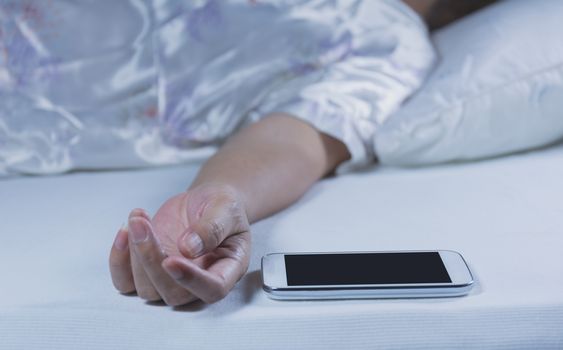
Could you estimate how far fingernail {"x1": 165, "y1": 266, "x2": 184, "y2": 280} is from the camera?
53cm

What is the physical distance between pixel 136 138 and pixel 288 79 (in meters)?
0.22

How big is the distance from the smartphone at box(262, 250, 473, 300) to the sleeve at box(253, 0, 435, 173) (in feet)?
0.96

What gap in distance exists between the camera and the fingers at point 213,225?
570mm

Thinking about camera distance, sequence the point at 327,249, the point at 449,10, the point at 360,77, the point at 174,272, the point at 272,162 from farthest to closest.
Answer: the point at 449,10
the point at 360,77
the point at 272,162
the point at 327,249
the point at 174,272

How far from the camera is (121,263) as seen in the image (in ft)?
1.90

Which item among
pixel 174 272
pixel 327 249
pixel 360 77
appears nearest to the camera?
pixel 174 272

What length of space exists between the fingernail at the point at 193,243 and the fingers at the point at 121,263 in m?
0.05

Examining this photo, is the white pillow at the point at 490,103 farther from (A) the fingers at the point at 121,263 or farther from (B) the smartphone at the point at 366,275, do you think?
(A) the fingers at the point at 121,263

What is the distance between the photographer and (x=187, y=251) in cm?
57

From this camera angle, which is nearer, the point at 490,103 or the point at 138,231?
the point at 138,231

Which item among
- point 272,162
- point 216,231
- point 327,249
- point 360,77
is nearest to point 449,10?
point 360,77

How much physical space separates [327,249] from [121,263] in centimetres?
20

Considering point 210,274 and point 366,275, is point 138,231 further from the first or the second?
point 366,275

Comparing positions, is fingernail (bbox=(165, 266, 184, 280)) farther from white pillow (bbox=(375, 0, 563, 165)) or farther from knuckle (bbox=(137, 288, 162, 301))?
white pillow (bbox=(375, 0, 563, 165))
